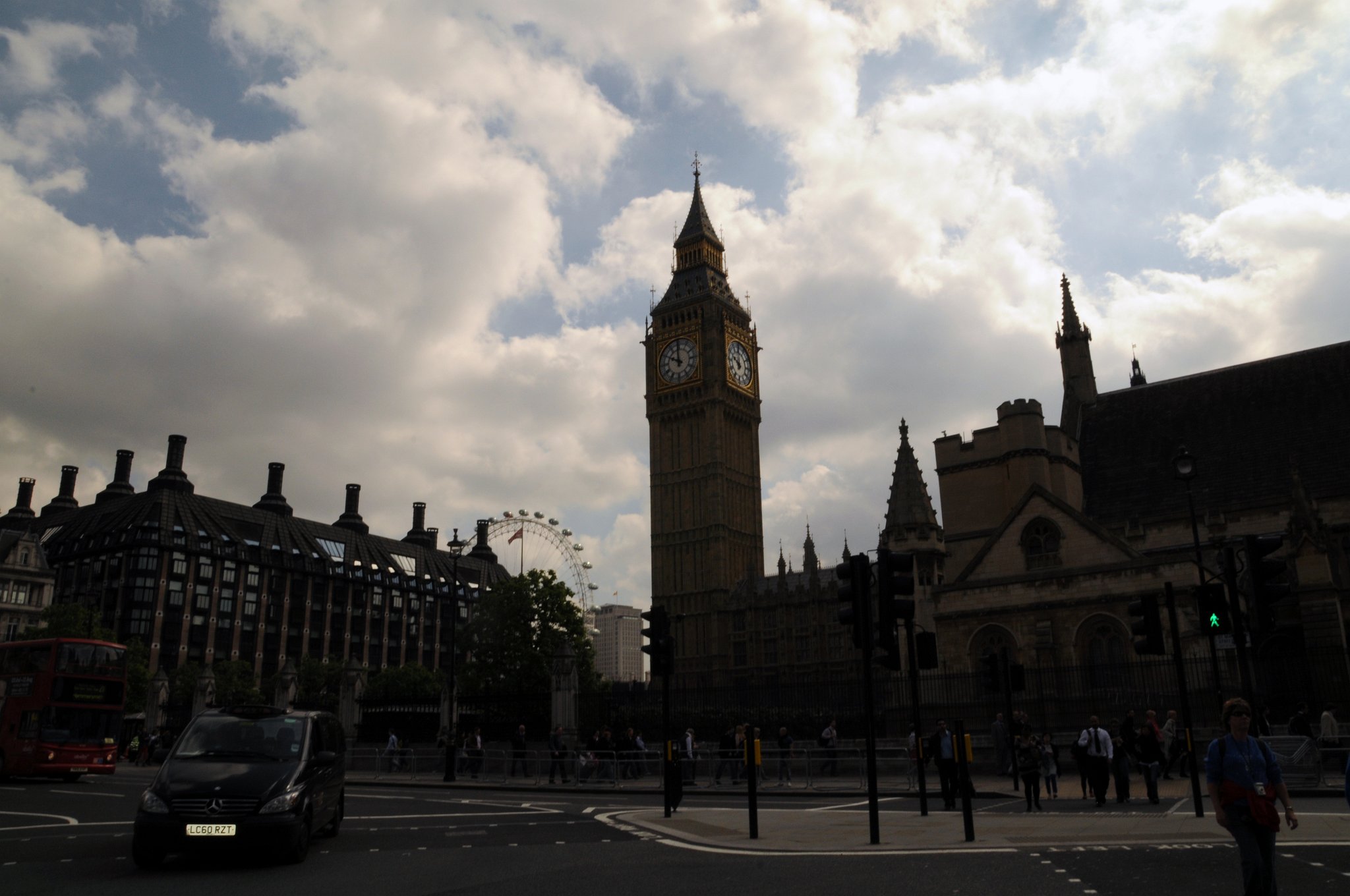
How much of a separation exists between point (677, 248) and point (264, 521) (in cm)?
5267

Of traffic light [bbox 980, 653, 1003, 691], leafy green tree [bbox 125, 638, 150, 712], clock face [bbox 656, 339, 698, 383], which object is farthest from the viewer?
clock face [bbox 656, 339, 698, 383]

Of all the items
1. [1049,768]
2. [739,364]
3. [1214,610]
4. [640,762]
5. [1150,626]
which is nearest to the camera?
[1214,610]

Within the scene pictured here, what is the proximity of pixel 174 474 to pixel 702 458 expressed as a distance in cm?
5383

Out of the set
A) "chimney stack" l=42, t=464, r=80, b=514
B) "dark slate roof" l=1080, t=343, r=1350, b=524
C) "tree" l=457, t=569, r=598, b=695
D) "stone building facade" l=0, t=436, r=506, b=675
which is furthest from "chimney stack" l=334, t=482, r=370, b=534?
"dark slate roof" l=1080, t=343, r=1350, b=524

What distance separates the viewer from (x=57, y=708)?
80.8ft

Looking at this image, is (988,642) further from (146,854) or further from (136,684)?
(136,684)

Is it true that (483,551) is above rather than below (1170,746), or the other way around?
above

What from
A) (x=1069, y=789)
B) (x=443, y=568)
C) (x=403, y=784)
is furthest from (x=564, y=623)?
(x=443, y=568)

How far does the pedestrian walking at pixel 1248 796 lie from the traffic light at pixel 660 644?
9.93m

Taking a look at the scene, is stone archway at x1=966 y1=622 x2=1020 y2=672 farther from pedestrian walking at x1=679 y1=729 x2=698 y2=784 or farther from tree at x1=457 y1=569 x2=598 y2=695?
tree at x1=457 y1=569 x2=598 y2=695

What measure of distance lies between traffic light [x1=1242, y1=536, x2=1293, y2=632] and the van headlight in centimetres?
1263

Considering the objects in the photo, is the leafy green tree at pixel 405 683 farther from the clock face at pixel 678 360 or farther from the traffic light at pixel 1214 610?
the traffic light at pixel 1214 610

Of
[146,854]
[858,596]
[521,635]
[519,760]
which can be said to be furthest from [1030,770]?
[521,635]

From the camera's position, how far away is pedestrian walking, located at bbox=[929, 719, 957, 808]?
56.3 ft
